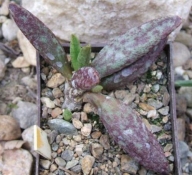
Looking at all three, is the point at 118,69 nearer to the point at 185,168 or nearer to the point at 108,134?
the point at 108,134

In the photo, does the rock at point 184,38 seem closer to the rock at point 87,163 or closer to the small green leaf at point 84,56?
the small green leaf at point 84,56

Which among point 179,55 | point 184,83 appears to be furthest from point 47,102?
point 179,55

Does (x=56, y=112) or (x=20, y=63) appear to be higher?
(x=20, y=63)

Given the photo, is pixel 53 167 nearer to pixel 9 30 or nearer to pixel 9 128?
pixel 9 128

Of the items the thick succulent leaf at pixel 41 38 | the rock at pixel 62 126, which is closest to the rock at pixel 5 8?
the thick succulent leaf at pixel 41 38

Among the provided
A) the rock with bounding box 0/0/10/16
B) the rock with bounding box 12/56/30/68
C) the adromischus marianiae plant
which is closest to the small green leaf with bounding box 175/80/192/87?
the adromischus marianiae plant

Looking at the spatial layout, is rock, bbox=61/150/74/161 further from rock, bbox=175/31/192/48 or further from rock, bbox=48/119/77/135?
rock, bbox=175/31/192/48
